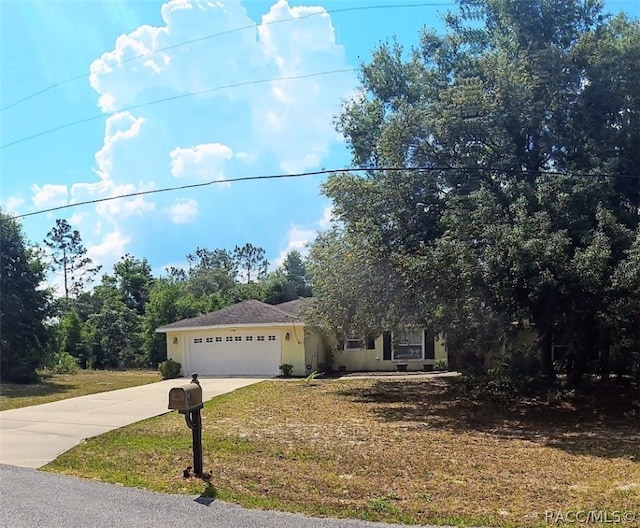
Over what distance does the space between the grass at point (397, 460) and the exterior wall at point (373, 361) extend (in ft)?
34.2

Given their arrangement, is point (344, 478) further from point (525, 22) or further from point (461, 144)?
point (525, 22)

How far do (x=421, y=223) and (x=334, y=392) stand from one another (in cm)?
604

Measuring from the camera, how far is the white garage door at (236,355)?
75.4 ft

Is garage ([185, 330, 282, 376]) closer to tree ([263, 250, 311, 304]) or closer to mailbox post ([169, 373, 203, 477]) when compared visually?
tree ([263, 250, 311, 304])

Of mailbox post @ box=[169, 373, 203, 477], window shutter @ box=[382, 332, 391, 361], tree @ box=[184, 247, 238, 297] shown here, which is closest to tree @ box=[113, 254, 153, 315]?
tree @ box=[184, 247, 238, 297]

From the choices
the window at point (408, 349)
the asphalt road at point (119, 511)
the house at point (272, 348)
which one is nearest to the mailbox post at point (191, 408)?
the asphalt road at point (119, 511)

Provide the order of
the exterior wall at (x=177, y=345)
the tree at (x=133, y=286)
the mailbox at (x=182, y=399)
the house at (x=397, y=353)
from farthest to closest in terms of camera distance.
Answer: the tree at (x=133, y=286) → the exterior wall at (x=177, y=345) → the house at (x=397, y=353) → the mailbox at (x=182, y=399)

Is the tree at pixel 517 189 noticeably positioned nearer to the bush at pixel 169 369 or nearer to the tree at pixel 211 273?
the bush at pixel 169 369

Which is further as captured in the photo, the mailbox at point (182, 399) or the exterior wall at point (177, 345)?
the exterior wall at point (177, 345)

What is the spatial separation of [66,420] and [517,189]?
1028cm

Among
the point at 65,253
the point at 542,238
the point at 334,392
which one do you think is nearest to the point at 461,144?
the point at 542,238

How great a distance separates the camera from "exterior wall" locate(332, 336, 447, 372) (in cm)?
2386

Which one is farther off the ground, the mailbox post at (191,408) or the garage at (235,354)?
the mailbox post at (191,408)

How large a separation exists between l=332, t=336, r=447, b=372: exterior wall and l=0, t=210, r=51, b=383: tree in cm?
1216
